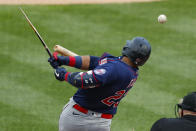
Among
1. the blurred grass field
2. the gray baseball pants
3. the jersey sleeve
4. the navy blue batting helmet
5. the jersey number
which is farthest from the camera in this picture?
the blurred grass field

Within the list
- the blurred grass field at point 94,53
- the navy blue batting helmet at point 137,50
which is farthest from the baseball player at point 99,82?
the blurred grass field at point 94,53

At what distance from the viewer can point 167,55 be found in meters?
11.4

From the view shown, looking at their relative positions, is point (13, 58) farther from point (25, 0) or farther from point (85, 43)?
point (25, 0)

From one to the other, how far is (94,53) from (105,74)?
5.77 metres

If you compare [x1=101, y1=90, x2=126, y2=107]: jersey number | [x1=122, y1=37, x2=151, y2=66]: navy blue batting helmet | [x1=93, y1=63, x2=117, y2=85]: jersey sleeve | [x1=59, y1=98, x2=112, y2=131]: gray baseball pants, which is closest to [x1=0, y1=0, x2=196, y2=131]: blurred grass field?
[x1=59, y1=98, x2=112, y2=131]: gray baseball pants

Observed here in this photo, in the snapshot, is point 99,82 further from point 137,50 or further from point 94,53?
point 94,53

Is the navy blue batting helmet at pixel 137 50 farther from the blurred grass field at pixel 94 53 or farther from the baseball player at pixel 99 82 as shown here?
the blurred grass field at pixel 94 53

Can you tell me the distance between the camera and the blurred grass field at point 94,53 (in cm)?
Result: 895

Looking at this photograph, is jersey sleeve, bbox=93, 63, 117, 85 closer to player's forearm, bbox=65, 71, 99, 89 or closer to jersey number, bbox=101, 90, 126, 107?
player's forearm, bbox=65, 71, 99, 89

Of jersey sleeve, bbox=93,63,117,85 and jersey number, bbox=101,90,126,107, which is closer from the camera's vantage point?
jersey sleeve, bbox=93,63,117,85

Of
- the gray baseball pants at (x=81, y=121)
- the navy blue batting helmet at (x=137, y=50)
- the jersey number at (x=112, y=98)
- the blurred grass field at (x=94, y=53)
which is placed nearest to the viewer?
the navy blue batting helmet at (x=137, y=50)

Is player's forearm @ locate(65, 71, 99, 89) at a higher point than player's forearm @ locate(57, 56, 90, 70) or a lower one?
lower

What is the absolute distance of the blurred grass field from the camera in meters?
8.95

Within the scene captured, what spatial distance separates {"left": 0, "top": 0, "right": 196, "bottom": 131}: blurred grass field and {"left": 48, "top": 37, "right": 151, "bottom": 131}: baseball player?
2384mm
